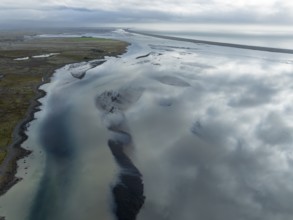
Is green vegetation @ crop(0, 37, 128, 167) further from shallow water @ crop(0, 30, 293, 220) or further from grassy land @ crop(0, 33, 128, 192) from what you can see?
shallow water @ crop(0, 30, 293, 220)

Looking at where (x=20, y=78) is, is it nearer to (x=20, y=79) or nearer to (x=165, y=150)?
(x=20, y=79)

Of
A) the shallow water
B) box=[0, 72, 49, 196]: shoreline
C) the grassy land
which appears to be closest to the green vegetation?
the grassy land

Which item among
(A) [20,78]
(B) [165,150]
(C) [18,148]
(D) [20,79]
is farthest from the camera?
(A) [20,78]

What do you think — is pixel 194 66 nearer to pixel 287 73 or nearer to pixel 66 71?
pixel 287 73

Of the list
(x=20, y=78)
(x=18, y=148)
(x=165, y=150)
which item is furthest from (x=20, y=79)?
(x=165, y=150)

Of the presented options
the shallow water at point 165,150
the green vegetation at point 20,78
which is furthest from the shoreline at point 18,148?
the shallow water at point 165,150

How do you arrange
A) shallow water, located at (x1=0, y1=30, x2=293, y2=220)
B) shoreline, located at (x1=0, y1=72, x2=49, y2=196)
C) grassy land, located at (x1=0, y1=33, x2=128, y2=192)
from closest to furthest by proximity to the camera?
shallow water, located at (x1=0, y1=30, x2=293, y2=220) → shoreline, located at (x1=0, y1=72, x2=49, y2=196) → grassy land, located at (x1=0, y1=33, x2=128, y2=192)

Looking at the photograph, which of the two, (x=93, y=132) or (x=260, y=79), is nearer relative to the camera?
(x=93, y=132)

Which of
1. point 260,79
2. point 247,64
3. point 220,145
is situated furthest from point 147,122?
point 247,64
